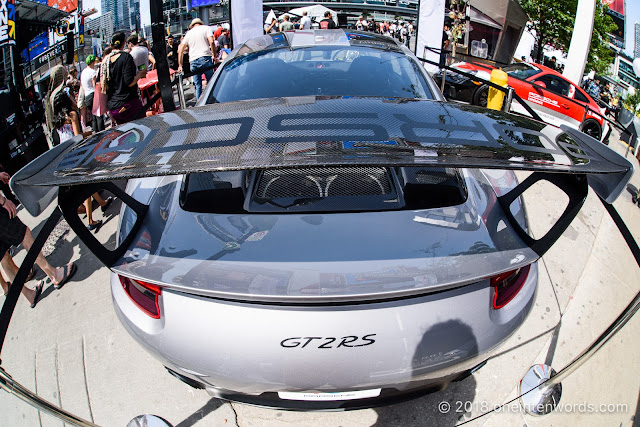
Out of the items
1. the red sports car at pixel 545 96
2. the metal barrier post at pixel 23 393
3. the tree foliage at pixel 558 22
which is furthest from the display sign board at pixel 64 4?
the tree foliage at pixel 558 22

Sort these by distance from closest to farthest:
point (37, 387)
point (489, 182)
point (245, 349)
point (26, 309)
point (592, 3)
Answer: point (245, 349) → point (489, 182) → point (37, 387) → point (26, 309) → point (592, 3)

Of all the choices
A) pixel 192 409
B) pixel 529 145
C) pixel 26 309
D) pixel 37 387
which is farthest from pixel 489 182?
pixel 26 309

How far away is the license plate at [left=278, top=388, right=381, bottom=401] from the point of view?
144 cm

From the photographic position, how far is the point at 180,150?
1.22 meters

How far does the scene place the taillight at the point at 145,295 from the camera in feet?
4.83

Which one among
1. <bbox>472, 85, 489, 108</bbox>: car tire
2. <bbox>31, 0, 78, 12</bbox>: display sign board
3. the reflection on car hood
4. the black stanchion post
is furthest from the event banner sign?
<bbox>472, 85, 489, 108</bbox>: car tire

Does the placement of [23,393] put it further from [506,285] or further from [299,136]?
[506,285]

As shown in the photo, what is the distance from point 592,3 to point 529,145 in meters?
13.6

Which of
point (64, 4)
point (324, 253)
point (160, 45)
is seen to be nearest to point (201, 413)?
point (324, 253)

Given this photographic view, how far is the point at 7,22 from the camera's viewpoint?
3.98 m

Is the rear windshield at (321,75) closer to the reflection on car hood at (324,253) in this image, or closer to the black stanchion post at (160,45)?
the black stanchion post at (160,45)

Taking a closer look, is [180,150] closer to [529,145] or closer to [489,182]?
[529,145]

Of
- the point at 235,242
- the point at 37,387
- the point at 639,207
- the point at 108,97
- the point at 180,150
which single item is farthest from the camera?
the point at 108,97

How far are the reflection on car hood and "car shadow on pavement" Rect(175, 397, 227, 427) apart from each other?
96 cm
